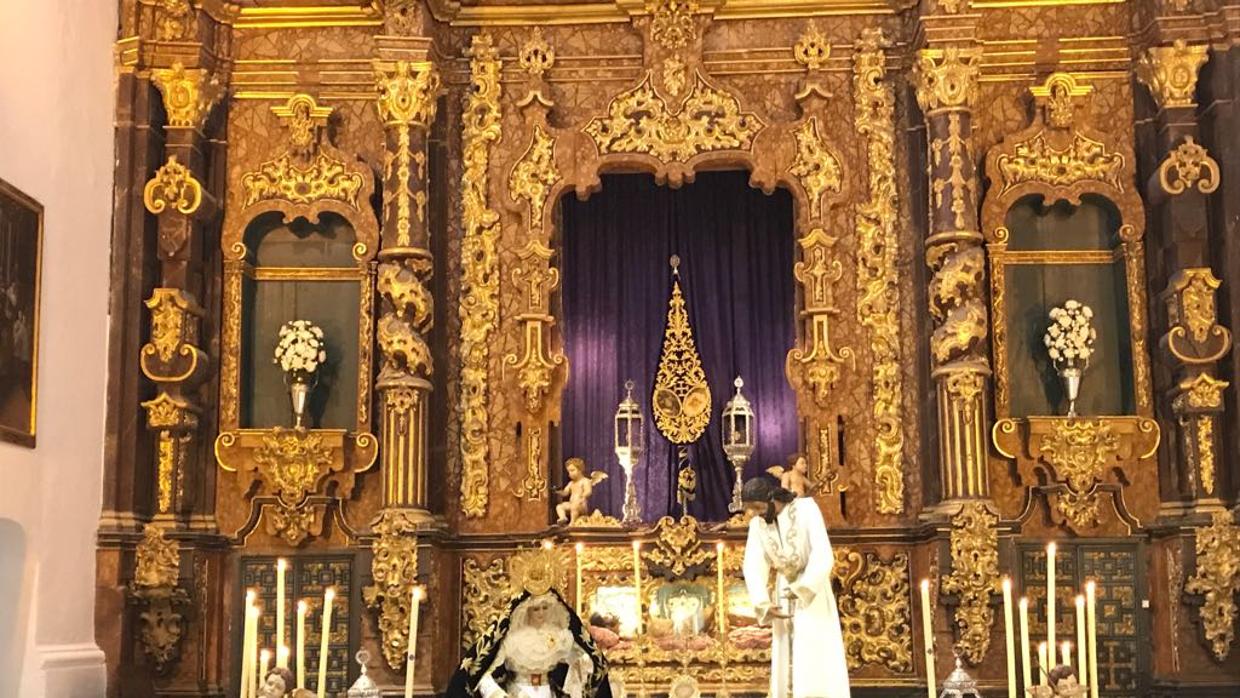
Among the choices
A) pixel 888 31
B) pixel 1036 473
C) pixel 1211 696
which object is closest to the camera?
pixel 1211 696

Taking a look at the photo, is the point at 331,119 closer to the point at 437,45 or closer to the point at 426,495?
the point at 437,45

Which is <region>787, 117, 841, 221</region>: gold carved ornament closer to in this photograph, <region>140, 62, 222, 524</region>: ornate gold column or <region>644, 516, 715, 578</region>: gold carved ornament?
<region>644, 516, 715, 578</region>: gold carved ornament

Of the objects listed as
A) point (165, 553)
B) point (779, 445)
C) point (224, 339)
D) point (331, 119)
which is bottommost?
point (165, 553)

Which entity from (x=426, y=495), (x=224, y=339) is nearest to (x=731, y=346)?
(x=426, y=495)

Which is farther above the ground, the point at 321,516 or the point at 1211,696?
the point at 321,516

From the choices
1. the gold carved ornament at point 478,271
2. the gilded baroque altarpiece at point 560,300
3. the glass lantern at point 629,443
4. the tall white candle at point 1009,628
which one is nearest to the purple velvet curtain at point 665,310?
the glass lantern at point 629,443

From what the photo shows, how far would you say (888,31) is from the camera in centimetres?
1450

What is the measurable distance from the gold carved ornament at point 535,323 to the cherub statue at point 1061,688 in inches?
235

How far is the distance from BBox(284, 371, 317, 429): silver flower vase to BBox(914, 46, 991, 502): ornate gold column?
5.69 metres

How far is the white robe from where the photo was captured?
33.0ft

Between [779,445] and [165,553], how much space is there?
598cm

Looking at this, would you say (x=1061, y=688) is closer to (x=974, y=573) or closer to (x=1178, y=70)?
(x=974, y=573)

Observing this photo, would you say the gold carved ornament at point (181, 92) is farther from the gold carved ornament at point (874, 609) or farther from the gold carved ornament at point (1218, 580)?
the gold carved ornament at point (1218, 580)

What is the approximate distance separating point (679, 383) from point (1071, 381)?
12.6 feet
